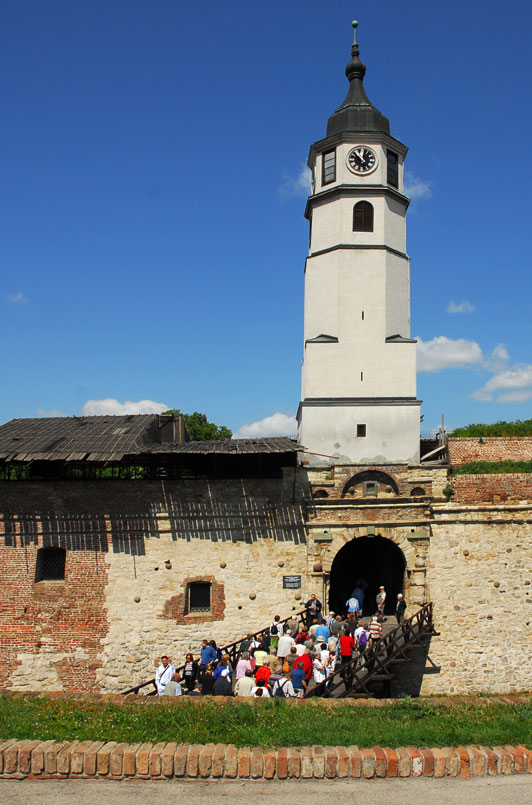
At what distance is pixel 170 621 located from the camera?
646 inches

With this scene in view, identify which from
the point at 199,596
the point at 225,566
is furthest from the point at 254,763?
the point at 199,596

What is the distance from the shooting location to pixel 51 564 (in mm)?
16844

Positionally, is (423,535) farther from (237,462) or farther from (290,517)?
(237,462)

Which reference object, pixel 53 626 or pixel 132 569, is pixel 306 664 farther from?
pixel 53 626

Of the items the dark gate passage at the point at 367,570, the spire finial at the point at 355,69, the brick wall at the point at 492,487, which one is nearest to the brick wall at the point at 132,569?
the dark gate passage at the point at 367,570

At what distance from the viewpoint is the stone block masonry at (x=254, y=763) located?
23.4ft

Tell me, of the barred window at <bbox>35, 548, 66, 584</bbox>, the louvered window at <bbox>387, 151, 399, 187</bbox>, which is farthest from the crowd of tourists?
the louvered window at <bbox>387, 151, 399, 187</bbox>

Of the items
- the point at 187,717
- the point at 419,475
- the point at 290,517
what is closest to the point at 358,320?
the point at 419,475

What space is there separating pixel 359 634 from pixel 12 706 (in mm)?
8288

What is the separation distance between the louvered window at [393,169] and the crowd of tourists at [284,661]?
50.4 ft

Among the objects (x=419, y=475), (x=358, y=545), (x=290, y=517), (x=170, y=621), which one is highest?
(x=419, y=475)

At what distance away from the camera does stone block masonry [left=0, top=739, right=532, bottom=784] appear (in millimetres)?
7117

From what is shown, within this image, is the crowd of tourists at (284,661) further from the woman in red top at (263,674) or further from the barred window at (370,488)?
the barred window at (370,488)

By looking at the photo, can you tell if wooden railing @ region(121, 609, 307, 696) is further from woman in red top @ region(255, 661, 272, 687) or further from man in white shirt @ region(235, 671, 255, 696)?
man in white shirt @ region(235, 671, 255, 696)
